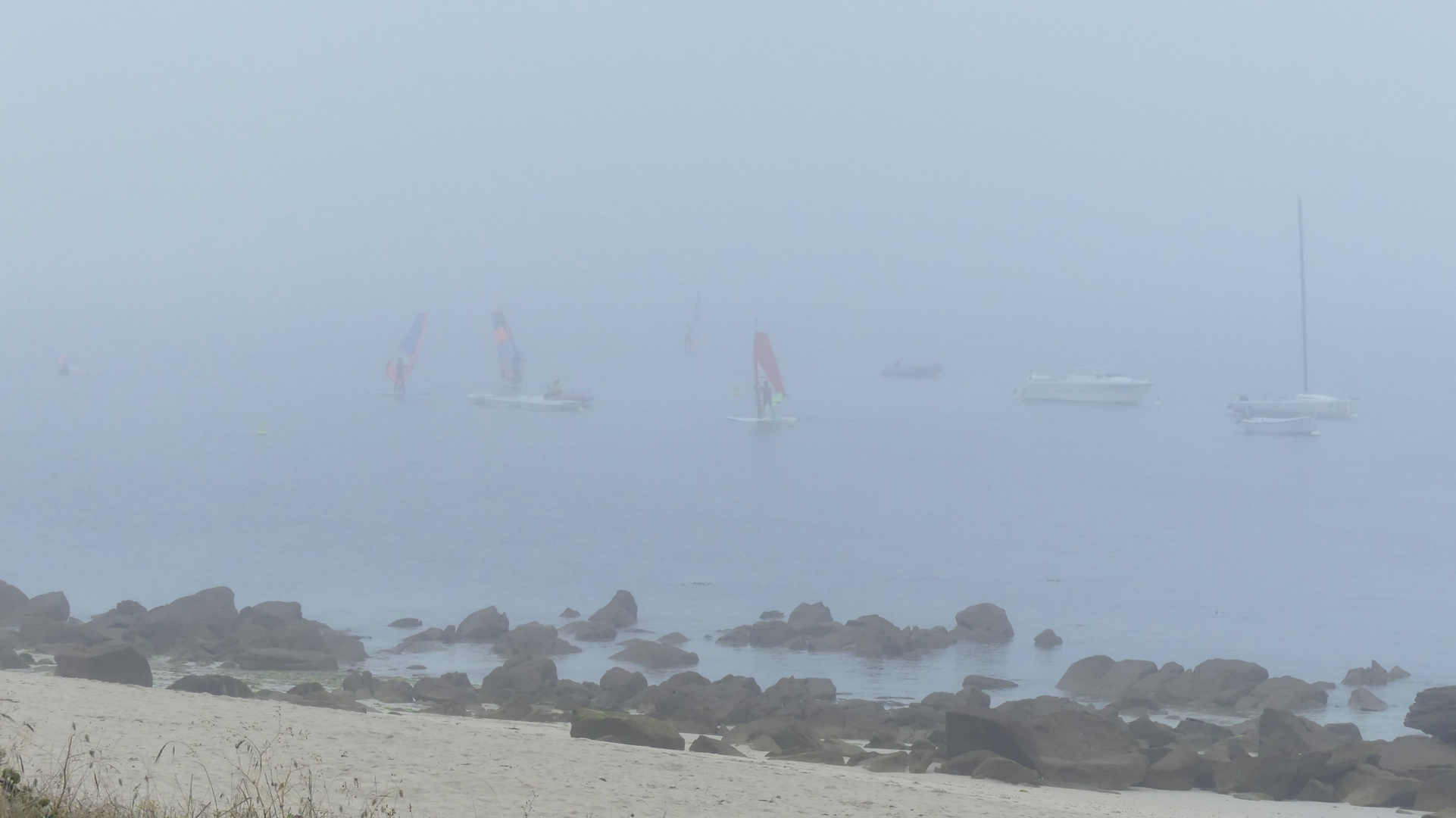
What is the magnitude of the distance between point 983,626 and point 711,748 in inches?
577

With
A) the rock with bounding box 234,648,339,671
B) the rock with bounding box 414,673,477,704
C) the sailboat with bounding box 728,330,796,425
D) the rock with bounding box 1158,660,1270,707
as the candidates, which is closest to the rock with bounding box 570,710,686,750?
the rock with bounding box 414,673,477,704

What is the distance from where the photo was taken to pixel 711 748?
12.4 m

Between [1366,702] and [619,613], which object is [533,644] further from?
[1366,702]

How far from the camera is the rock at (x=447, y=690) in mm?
A: 16109

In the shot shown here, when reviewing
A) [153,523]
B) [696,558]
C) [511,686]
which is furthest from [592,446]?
[511,686]

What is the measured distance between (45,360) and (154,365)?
18.4 m

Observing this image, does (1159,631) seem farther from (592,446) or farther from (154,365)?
(154,365)

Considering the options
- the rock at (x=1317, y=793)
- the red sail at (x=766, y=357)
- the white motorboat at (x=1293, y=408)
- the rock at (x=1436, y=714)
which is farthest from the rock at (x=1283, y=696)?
the white motorboat at (x=1293, y=408)

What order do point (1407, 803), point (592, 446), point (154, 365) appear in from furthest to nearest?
point (154, 365) < point (592, 446) < point (1407, 803)

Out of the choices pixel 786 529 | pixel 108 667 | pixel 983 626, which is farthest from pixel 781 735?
pixel 786 529

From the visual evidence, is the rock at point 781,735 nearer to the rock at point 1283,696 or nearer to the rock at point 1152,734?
the rock at point 1152,734

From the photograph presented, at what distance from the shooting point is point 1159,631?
29.7 m

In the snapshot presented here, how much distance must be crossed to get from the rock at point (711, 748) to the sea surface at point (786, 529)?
301 inches

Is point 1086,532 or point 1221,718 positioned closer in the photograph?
point 1221,718
